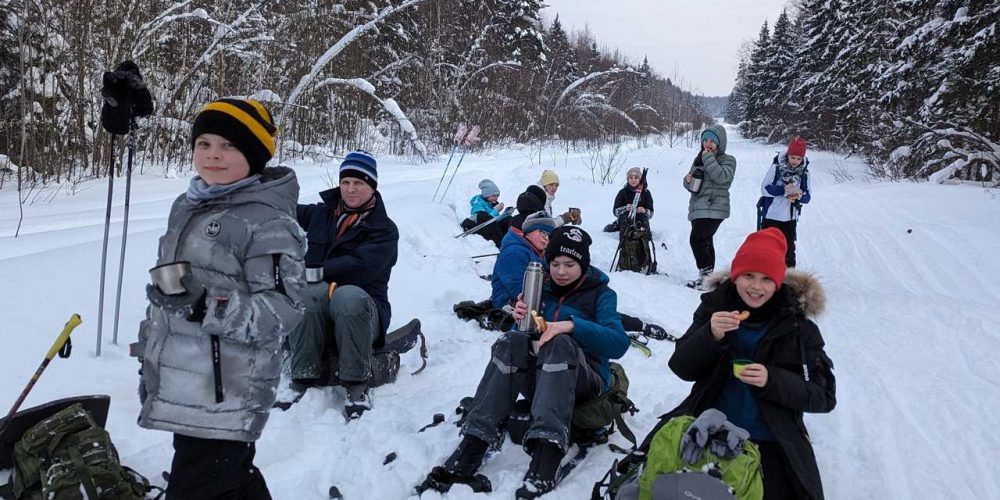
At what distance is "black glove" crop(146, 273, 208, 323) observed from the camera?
70.2 inches

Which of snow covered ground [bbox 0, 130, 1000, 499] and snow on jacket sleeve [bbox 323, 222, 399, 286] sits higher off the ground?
snow on jacket sleeve [bbox 323, 222, 399, 286]

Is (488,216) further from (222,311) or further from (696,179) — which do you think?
(222,311)

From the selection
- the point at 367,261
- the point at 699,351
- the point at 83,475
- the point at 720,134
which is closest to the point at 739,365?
the point at 699,351

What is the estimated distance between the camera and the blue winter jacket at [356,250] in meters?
3.50

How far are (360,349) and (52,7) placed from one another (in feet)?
19.4

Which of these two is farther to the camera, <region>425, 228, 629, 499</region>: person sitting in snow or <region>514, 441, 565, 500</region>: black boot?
<region>425, 228, 629, 499</region>: person sitting in snow

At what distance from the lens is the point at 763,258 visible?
245 cm

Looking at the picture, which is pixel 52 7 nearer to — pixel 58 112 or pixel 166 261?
pixel 58 112

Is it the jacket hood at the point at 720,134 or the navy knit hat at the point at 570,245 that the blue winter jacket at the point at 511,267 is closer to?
the navy knit hat at the point at 570,245

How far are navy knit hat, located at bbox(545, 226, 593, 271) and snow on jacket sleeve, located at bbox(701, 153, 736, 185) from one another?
4048 millimetres

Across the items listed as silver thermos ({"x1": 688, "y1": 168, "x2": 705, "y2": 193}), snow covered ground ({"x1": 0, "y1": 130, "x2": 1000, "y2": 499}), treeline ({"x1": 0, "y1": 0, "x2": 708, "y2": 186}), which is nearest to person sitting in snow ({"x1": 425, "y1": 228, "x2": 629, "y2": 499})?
snow covered ground ({"x1": 0, "y1": 130, "x2": 1000, "y2": 499})

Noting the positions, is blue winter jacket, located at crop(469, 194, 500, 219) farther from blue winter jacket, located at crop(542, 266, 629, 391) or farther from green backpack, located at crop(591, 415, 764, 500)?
green backpack, located at crop(591, 415, 764, 500)

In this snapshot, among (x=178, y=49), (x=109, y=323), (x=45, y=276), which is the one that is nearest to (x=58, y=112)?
(x=178, y=49)

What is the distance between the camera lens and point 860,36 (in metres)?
21.8
